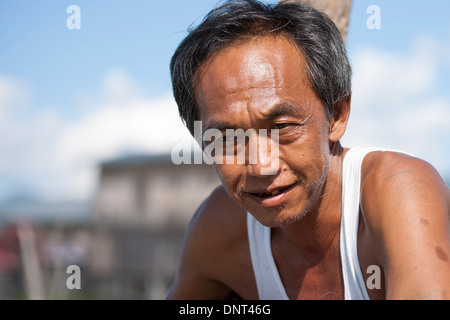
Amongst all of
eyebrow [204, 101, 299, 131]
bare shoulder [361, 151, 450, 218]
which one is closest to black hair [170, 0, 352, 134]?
eyebrow [204, 101, 299, 131]

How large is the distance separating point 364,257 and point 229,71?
98 cm

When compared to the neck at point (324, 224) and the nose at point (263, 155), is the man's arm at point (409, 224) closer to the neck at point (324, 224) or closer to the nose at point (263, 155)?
the neck at point (324, 224)

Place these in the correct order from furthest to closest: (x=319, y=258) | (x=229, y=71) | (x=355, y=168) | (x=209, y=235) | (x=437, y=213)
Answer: (x=209, y=235) < (x=319, y=258) < (x=355, y=168) < (x=229, y=71) < (x=437, y=213)

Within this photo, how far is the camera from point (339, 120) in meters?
2.51

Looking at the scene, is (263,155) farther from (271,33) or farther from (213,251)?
(213,251)

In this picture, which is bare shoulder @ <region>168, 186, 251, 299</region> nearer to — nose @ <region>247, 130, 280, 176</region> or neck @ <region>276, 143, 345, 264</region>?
neck @ <region>276, 143, 345, 264</region>

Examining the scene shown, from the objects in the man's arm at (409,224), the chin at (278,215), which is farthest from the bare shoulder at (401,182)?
the chin at (278,215)

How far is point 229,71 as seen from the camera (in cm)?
225

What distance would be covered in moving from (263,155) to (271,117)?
160 mm

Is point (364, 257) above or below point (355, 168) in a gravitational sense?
below

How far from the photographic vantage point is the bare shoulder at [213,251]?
9.53ft

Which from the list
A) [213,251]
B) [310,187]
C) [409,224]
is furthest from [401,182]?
[213,251]

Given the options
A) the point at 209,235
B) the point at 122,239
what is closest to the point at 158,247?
the point at 122,239
